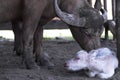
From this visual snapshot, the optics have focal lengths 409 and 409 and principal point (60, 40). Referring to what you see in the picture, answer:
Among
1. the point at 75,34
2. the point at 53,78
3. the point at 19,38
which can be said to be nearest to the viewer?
the point at 53,78

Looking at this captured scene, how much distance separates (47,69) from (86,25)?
3.49 feet

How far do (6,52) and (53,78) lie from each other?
3.32 m

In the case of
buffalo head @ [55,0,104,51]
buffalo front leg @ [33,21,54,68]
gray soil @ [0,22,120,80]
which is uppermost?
buffalo head @ [55,0,104,51]

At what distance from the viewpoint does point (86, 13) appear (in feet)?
24.7

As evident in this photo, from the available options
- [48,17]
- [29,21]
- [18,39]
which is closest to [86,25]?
[48,17]

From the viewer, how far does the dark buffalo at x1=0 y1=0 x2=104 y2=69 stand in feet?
23.6

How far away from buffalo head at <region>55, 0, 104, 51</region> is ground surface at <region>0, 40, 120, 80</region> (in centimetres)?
65

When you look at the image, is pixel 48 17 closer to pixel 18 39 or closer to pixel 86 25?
pixel 86 25

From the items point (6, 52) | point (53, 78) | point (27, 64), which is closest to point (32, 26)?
point (27, 64)

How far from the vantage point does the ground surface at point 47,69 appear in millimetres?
6559

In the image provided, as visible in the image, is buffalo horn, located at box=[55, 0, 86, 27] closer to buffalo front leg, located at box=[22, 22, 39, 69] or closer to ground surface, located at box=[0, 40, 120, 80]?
buffalo front leg, located at box=[22, 22, 39, 69]

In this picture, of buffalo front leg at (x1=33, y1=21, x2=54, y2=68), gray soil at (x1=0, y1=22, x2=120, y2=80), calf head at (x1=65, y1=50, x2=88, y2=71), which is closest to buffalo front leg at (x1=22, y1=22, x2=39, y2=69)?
gray soil at (x1=0, y1=22, x2=120, y2=80)

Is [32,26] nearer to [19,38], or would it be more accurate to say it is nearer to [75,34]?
[75,34]

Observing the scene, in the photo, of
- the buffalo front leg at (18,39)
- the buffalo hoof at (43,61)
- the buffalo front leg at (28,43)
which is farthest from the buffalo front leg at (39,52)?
the buffalo front leg at (18,39)
